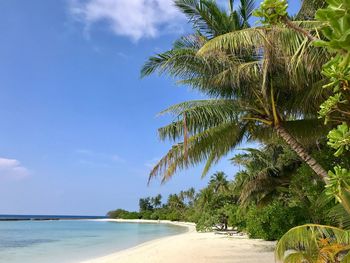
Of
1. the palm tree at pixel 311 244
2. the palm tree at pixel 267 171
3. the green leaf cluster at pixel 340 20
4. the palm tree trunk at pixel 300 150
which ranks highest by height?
the palm tree at pixel 267 171

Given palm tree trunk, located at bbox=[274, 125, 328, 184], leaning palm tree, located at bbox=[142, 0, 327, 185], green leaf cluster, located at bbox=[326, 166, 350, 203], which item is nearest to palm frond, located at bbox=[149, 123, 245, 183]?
leaning palm tree, located at bbox=[142, 0, 327, 185]

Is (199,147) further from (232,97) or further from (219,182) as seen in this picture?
(219,182)

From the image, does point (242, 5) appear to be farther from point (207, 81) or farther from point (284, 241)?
point (284, 241)

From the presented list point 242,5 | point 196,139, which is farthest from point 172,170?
point 242,5

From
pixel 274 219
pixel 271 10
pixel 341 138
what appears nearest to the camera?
pixel 271 10

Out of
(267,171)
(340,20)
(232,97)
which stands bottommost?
(340,20)

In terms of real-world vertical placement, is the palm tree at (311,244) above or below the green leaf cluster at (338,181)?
below

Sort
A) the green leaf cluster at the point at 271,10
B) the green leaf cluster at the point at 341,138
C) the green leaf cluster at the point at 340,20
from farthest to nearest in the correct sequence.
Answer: the green leaf cluster at the point at 341,138, the green leaf cluster at the point at 271,10, the green leaf cluster at the point at 340,20

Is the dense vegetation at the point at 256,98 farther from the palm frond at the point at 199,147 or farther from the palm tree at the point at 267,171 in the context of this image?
the palm tree at the point at 267,171

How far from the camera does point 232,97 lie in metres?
8.15

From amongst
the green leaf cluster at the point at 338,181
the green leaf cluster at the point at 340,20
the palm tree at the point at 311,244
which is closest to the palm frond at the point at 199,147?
the palm tree at the point at 311,244

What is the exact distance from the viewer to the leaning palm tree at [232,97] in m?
6.70

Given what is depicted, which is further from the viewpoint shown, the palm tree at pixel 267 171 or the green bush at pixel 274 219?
the palm tree at pixel 267 171

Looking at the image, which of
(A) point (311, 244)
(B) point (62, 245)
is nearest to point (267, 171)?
(A) point (311, 244)
